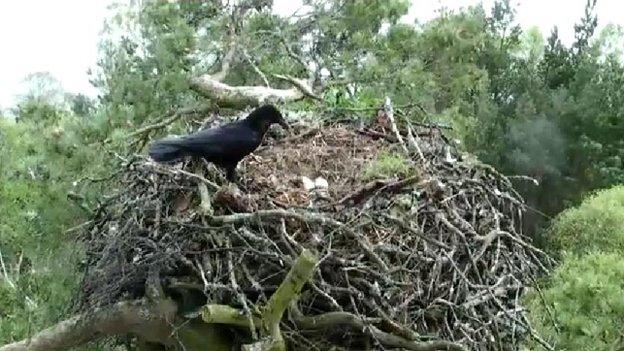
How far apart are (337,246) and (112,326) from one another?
109 cm

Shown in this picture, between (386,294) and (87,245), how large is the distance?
1.43 meters

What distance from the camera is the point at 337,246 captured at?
379 centimetres

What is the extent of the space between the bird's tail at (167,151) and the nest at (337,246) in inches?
1.9

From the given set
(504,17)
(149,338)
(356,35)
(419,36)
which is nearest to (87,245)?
(149,338)

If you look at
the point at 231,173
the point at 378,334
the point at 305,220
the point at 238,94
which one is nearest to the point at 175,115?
the point at 238,94

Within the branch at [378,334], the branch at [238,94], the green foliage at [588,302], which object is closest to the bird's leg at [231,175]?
the branch at [378,334]

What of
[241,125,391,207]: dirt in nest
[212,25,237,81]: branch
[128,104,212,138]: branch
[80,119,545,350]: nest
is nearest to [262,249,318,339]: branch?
[80,119,545,350]: nest

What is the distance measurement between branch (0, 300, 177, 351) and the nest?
0.07 m

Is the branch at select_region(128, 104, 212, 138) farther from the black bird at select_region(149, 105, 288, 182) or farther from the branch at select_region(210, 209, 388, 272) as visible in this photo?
the branch at select_region(210, 209, 388, 272)

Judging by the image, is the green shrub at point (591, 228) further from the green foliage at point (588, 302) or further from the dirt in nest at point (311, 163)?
the dirt in nest at point (311, 163)

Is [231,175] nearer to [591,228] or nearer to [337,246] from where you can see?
[337,246]

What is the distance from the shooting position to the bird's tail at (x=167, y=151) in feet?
13.5

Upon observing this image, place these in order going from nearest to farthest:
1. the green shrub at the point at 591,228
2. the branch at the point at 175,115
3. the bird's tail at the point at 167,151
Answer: the bird's tail at the point at 167,151
the branch at the point at 175,115
the green shrub at the point at 591,228

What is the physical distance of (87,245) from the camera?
4.47m
